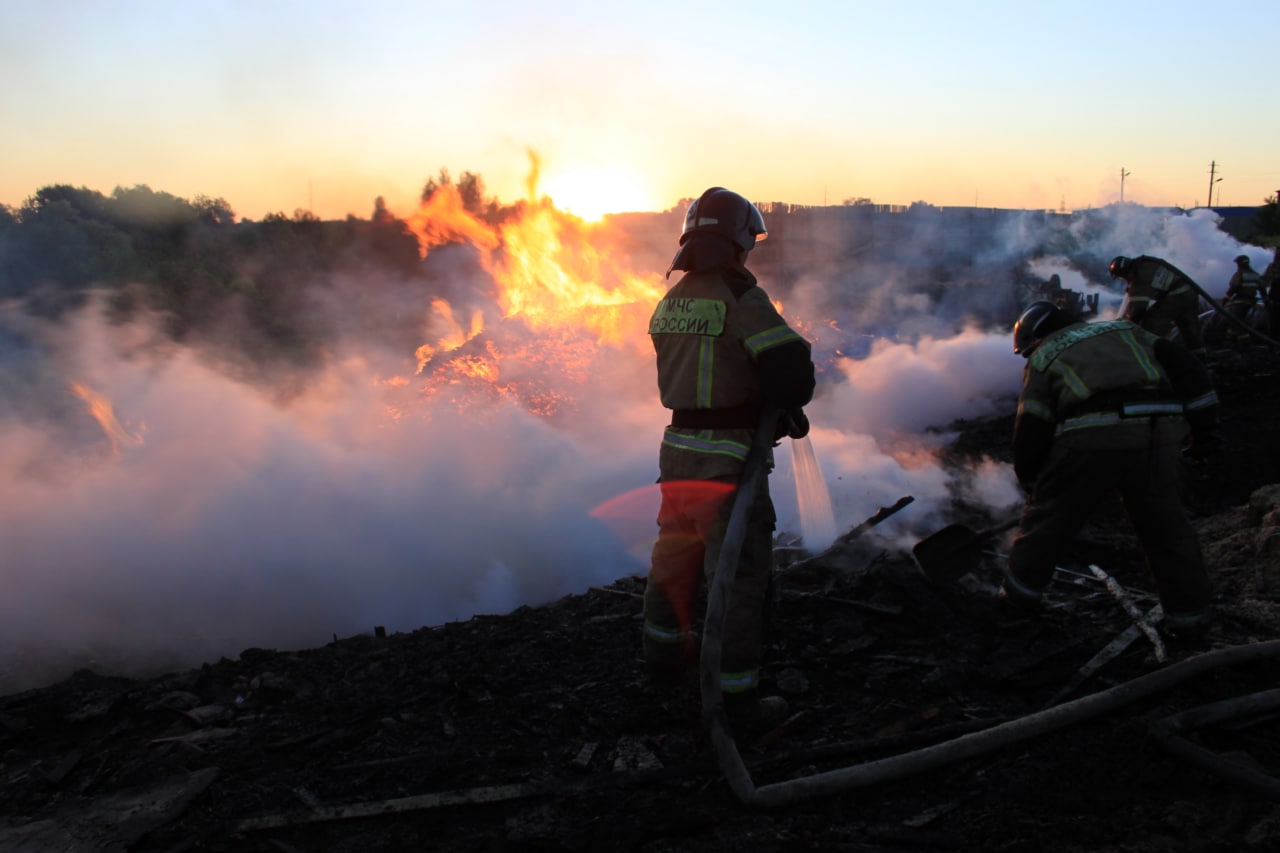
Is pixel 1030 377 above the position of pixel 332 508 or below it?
above

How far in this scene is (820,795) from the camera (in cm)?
270

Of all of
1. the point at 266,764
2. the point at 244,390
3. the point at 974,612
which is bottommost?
the point at 266,764

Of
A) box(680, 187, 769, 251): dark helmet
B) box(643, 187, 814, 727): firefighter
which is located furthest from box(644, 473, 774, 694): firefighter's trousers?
box(680, 187, 769, 251): dark helmet

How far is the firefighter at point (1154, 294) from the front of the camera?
907 centimetres

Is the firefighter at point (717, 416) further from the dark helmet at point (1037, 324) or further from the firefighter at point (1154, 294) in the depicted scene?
the firefighter at point (1154, 294)

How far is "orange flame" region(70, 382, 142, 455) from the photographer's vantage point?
6988 millimetres

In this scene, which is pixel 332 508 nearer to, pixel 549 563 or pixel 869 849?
pixel 549 563

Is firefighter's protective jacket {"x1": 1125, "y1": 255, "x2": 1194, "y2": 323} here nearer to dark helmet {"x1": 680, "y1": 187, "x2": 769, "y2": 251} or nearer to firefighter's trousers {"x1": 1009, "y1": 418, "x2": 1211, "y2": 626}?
firefighter's trousers {"x1": 1009, "y1": 418, "x2": 1211, "y2": 626}

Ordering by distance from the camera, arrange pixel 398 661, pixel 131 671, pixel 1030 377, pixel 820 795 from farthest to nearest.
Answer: pixel 131 671
pixel 398 661
pixel 1030 377
pixel 820 795

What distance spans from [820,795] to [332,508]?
208 inches

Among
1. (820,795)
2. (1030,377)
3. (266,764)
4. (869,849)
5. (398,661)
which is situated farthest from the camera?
(398,661)

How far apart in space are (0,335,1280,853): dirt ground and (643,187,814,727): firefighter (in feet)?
1.06

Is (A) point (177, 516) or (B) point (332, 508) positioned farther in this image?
(B) point (332, 508)

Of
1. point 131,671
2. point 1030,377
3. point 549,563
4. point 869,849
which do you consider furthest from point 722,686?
point 131,671
